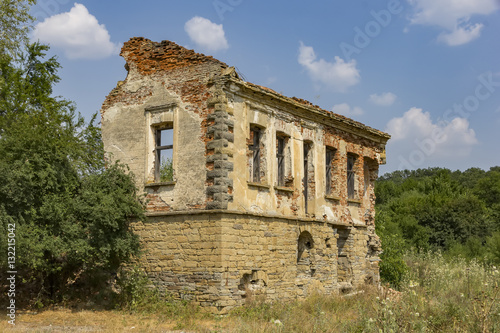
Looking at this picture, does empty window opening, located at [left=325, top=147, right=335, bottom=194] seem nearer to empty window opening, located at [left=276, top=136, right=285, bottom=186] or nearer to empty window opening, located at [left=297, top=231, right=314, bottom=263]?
empty window opening, located at [left=297, top=231, right=314, bottom=263]

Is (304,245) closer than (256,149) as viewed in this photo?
No

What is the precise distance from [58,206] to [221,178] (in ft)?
13.9

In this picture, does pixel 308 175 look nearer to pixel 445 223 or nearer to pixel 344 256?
pixel 344 256

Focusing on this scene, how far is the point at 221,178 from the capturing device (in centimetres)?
1470

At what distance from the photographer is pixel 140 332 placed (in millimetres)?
11914

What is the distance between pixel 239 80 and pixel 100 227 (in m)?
5.58

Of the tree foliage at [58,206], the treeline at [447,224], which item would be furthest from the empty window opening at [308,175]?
the treeline at [447,224]

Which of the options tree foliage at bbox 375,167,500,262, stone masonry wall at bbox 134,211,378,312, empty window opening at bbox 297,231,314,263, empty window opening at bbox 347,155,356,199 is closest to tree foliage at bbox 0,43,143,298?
stone masonry wall at bbox 134,211,378,312

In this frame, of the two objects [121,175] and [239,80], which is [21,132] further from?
[239,80]

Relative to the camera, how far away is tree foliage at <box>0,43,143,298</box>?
523 inches

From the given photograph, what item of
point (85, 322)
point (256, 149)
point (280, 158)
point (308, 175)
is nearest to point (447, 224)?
point (308, 175)

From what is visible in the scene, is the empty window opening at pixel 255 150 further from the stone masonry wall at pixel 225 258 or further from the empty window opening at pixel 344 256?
the empty window opening at pixel 344 256

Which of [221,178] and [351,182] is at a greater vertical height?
[351,182]

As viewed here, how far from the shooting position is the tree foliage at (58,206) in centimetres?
1329
